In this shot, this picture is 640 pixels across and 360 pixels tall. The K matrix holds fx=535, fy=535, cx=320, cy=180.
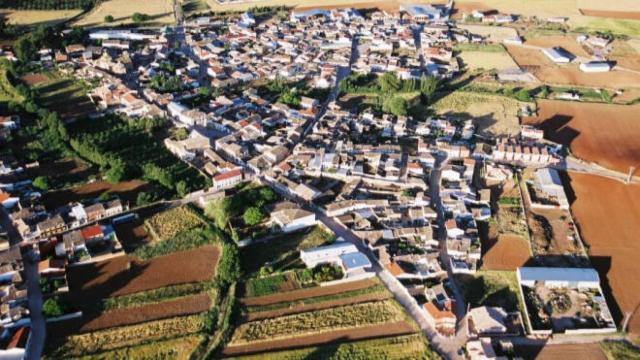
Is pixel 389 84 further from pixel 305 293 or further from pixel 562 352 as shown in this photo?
pixel 562 352

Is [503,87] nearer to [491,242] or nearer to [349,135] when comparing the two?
[349,135]

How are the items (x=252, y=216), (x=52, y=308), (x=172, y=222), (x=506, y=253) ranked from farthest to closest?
(x=172, y=222) < (x=252, y=216) < (x=506, y=253) < (x=52, y=308)

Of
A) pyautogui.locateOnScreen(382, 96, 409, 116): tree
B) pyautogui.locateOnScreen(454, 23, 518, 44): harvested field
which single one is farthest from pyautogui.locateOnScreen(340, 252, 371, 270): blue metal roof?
pyautogui.locateOnScreen(454, 23, 518, 44): harvested field

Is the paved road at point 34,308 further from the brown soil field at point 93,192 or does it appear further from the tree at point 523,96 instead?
the tree at point 523,96

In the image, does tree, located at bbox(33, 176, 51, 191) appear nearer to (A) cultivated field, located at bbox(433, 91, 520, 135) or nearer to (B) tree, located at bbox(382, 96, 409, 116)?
(B) tree, located at bbox(382, 96, 409, 116)

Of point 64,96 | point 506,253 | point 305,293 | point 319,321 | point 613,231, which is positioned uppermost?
point 64,96

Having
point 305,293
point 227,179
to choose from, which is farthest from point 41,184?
point 305,293

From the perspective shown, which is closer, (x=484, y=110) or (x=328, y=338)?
(x=328, y=338)
